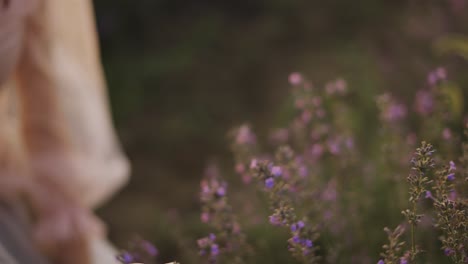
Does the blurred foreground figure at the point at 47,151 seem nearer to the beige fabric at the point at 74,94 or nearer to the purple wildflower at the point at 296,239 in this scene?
the beige fabric at the point at 74,94

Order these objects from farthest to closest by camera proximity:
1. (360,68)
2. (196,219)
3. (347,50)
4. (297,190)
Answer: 1. (347,50)
2. (360,68)
3. (196,219)
4. (297,190)

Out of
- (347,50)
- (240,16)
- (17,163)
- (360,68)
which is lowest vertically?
(17,163)

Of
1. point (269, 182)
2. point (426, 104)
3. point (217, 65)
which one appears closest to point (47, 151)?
point (269, 182)

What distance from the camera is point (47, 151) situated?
140cm

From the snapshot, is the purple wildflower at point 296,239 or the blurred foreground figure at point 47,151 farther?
the blurred foreground figure at point 47,151

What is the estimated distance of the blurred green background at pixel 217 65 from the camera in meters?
2.71

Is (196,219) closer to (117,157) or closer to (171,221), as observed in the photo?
(117,157)

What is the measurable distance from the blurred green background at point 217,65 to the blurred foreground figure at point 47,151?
1.06 meters

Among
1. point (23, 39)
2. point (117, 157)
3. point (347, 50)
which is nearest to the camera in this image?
point (23, 39)

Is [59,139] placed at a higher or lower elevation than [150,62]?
lower

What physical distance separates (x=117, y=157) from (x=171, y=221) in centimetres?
43

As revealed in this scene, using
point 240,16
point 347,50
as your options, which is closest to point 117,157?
point 347,50

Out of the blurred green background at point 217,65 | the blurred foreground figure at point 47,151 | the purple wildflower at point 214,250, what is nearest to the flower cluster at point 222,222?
the purple wildflower at point 214,250

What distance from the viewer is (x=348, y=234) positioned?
4.36ft
